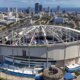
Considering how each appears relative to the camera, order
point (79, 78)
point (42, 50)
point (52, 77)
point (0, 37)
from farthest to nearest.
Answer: point (0, 37) < point (42, 50) < point (79, 78) < point (52, 77)

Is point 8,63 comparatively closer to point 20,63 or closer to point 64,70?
point 20,63

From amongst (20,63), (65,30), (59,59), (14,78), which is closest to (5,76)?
(14,78)

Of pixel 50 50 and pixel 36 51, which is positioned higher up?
pixel 50 50

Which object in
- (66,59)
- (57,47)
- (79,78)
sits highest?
(57,47)

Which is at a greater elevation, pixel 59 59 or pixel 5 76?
pixel 59 59

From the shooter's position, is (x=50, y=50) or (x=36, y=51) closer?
(x=36, y=51)

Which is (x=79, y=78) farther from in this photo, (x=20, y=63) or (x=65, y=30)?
(x=65, y=30)

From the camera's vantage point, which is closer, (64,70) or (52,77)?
(52,77)

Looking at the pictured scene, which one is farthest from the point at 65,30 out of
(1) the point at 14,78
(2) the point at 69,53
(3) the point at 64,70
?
(1) the point at 14,78

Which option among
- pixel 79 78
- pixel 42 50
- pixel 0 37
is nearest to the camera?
pixel 79 78
